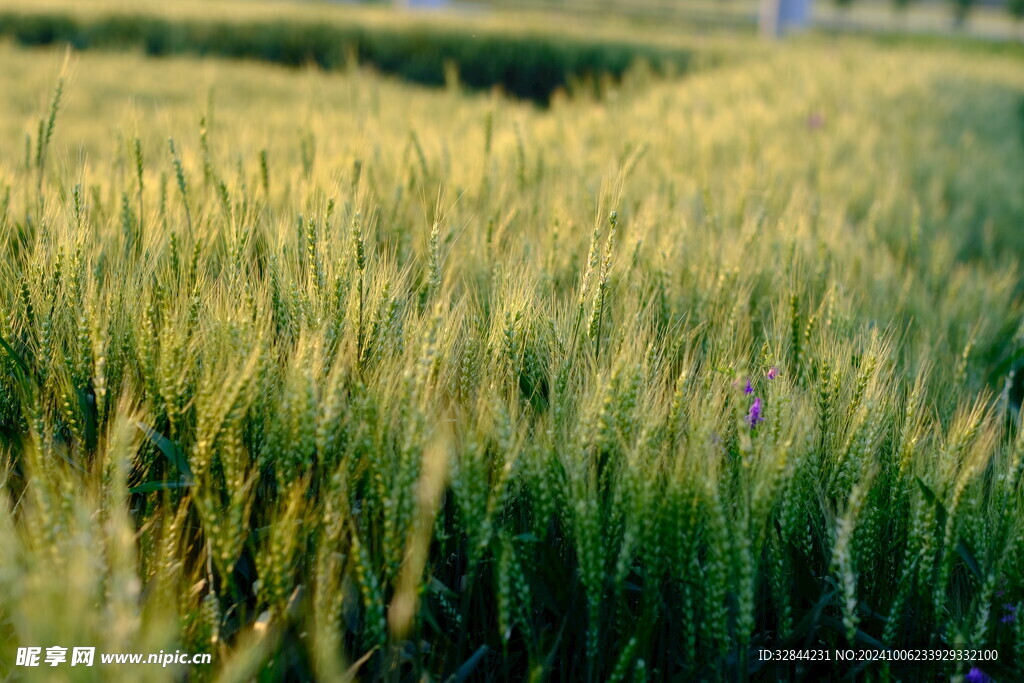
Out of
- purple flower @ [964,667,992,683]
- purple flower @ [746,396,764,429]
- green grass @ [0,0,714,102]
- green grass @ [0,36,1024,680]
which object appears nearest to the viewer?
green grass @ [0,36,1024,680]

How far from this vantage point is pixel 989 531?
3.47ft

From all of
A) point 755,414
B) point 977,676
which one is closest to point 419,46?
point 755,414

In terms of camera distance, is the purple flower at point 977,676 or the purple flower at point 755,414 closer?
the purple flower at point 977,676

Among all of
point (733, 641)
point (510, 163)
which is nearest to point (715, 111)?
point (510, 163)

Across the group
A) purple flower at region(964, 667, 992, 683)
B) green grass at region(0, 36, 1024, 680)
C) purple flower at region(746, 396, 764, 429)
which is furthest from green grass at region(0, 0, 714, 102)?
purple flower at region(964, 667, 992, 683)

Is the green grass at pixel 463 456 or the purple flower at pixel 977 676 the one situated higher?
the green grass at pixel 463 456

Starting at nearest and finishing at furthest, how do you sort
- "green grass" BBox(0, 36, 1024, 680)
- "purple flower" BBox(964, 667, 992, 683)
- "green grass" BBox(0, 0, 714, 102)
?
"green grass" BBox(0, 36, 1024, 680) < "purple flower" BBox(964, 667, 992, 683) < "green grass" BBox(0, 0, 714, 102)

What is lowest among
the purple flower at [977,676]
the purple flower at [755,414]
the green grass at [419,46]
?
the purple flower at [977,676]

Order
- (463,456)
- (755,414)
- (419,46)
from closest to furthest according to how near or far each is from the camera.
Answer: (463,456) → (755,414) → (419,46)

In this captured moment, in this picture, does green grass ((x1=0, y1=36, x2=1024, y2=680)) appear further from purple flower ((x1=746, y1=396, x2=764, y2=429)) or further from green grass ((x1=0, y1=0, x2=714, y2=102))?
green grass ((x1=0, y1=0, x2=714, y2=102))

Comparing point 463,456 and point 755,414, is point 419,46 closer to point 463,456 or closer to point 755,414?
point 755,414

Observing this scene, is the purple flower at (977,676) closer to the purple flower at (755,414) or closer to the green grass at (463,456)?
the green grass at (463,456)

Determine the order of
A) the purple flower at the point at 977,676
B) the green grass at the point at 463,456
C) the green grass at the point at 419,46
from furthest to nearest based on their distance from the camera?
1. the green grass at the point at 419,46
2. the purple flower at the point at 977,676
3. the green grass at the point at 463,456

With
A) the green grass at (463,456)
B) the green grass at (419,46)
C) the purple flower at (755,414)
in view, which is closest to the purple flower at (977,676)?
the green grass at (463,456)
